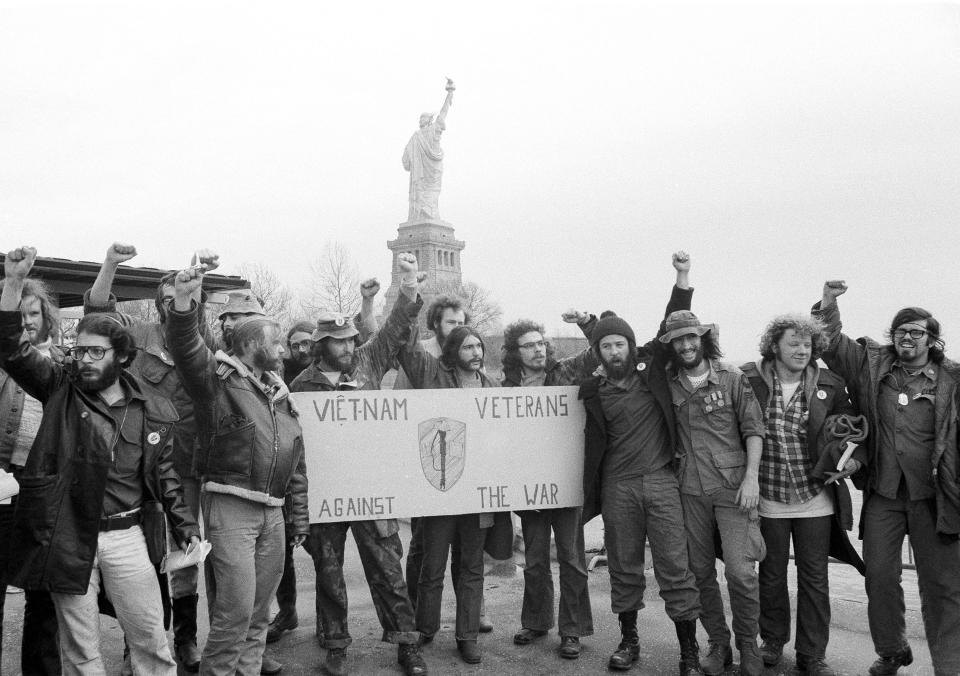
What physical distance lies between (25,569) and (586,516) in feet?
10.5

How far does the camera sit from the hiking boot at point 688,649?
4730mm

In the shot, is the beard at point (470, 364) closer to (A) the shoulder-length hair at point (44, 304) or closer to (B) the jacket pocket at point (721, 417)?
(B) the jacket pocket at point (721, 417)

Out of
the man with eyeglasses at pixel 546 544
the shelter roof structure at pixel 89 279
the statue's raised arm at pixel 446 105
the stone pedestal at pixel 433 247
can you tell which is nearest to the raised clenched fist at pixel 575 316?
the man with eyeglasses at pixel 546 544

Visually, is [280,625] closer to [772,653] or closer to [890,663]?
[772,653]

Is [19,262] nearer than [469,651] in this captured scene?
Yes

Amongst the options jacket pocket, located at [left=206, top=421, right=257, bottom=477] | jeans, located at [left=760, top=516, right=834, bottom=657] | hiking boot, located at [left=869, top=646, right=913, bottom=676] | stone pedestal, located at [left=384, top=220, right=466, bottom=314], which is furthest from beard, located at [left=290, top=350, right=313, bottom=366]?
stone pedestal, located at [left=384, top=220, right=466, bottom=314]

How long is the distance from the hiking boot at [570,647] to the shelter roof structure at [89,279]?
5915 mm

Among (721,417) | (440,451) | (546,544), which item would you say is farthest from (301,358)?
(721,417)

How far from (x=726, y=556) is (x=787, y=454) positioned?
72cm

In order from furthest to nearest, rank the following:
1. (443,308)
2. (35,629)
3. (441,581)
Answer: (443,308), (441,581), (35,629)

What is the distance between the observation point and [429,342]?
241 inches

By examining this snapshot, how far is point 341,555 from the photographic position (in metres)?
5.02

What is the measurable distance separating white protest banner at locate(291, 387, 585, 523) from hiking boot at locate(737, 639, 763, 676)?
1.31 m

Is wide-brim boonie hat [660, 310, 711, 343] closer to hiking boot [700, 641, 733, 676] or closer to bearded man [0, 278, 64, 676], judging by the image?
hiking boot [700, 641, 733, 676]
